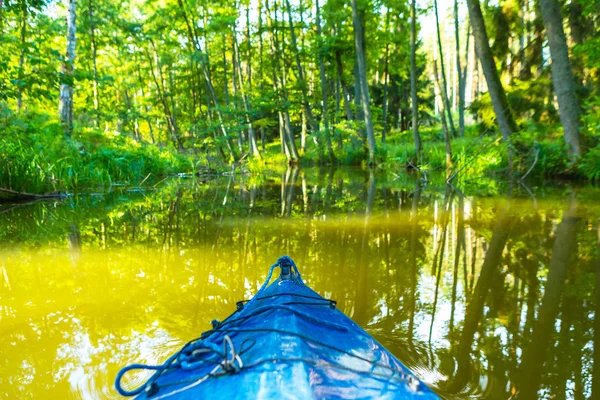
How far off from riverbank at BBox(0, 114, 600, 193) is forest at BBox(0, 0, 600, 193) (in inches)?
1.5

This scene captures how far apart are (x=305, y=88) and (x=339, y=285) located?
16.0 m

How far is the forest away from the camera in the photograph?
→ 783 centimetres

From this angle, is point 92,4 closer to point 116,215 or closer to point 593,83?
point 116,215

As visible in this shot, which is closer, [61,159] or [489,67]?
[61,159]

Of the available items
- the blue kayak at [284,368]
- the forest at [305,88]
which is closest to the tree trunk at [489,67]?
the forest at [305,88]

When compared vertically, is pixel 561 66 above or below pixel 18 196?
above

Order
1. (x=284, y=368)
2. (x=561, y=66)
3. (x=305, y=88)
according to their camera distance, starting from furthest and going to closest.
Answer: (x=305, y=88) → (x=561, y=66) → (x=284, y=368)

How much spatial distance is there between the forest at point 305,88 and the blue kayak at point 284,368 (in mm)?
6008

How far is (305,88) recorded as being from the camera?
17984mm

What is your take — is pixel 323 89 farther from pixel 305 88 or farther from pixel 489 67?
pixel 489 67

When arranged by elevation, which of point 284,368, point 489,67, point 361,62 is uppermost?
point 361,62

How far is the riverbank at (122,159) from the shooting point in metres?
7.55

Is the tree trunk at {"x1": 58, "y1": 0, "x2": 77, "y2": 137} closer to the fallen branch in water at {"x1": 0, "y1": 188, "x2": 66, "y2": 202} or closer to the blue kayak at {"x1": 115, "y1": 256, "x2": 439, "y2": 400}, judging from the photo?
the fallen branch in water at {"x1": 0, "y1": 188, "x2": 66, "y2": 202}

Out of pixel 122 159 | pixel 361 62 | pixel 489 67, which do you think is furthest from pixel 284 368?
pixel 361 62
